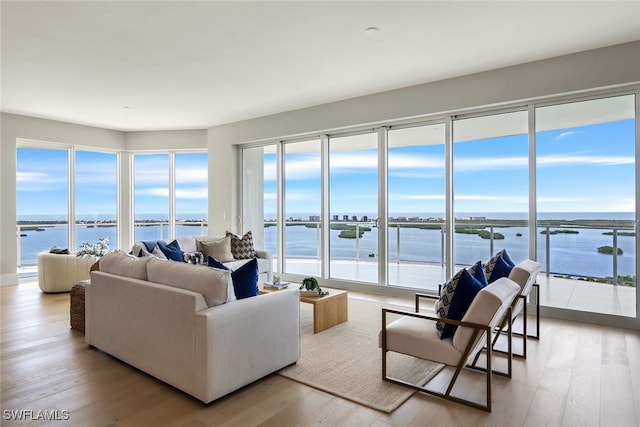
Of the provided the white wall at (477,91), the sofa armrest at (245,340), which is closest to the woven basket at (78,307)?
the sofa armrest at (245,340)

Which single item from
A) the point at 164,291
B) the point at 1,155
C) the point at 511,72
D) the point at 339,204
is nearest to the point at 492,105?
the point at 511,72

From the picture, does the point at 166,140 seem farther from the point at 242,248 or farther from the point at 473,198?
the point at 473,198

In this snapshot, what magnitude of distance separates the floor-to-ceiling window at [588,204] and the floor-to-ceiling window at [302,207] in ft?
11.2

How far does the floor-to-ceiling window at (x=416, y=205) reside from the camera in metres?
5.41

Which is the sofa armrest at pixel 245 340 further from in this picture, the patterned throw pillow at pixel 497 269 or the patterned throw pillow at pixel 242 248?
the patterned throw pillow at pixel 242 248

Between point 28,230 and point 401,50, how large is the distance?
7.40m

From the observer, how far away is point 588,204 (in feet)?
14.2

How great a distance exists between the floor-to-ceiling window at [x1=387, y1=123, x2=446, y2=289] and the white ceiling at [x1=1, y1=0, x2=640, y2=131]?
0.89 m

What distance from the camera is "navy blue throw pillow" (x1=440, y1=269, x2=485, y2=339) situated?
2.54 metres

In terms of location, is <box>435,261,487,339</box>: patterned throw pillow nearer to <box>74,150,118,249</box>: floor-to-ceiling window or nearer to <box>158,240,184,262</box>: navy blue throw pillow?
<box>158,240,184,262</box>: navy blue throw pillow

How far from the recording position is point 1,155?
651 centimetres

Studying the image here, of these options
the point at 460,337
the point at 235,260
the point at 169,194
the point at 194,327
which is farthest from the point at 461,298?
the point at 169,194

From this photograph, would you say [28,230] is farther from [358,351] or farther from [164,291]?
[358,351]

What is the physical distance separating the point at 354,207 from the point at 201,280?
12.8 feet
